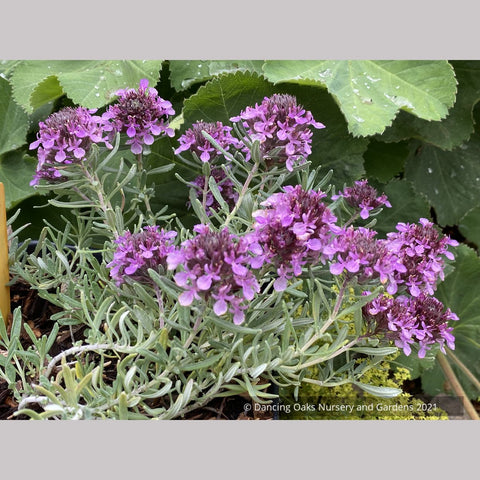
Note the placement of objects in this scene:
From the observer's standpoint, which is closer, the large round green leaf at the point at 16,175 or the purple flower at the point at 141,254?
the purple flower at the point at 141,254

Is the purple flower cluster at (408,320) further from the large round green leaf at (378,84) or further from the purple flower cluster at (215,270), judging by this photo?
the large round green leaf at (378,84)

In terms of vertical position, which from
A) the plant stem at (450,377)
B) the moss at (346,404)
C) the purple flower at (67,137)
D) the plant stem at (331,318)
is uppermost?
the purple flower at (67,137)

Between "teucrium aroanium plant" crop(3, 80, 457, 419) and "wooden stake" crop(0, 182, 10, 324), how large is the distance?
0.10 feet

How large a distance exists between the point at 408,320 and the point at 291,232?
10.7 inches

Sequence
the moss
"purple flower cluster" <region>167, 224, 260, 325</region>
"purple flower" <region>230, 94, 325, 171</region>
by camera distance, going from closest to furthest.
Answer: "purple flower cluster" <region>167, 224, 260, 325</region> < "purple flower" <region>230, 94, 325, 171</region> < the moss

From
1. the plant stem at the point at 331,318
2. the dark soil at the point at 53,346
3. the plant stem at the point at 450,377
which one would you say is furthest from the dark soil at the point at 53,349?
the plant stem at the point at 450,377

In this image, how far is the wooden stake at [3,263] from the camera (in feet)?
3.58

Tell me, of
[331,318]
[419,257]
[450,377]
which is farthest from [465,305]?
[331,318]

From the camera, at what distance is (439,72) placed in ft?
4.69

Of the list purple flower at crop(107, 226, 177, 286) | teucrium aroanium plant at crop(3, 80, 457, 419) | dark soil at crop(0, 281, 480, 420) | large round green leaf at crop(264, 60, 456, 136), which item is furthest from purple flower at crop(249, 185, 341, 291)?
large round green leaf at crop(264, 60, 456, 136)

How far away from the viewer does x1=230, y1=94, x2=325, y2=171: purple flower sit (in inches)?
37.2

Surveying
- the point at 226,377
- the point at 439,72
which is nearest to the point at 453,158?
the point at 439,72

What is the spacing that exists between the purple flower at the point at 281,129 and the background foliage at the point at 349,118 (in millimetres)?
360

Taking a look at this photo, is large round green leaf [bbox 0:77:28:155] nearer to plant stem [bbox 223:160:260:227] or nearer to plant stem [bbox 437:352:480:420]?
plant stem [bbox 223:160:260:227]
